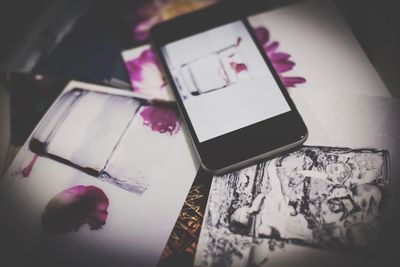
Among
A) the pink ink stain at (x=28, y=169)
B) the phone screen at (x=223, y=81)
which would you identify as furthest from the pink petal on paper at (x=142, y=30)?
the pink ink stain at (x=28, y=169)

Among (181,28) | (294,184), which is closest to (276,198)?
(294,184)

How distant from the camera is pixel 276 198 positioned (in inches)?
18.3

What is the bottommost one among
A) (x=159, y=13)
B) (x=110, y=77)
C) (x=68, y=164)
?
(x=68, y=164)

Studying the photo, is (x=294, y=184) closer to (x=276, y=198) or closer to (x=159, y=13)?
(x=276, y=198)

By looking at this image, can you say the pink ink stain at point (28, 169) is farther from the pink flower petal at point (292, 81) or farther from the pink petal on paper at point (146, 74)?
the pink flower petal at point (292, 81)

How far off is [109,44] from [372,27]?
0.54 meters

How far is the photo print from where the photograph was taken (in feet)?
1.41

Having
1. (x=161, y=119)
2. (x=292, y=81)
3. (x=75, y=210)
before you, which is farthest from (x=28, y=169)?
(x=292, y=81)

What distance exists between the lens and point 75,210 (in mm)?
491

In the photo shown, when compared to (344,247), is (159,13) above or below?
above

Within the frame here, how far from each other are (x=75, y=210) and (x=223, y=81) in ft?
1.06

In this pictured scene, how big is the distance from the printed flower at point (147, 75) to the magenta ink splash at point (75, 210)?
0.21 m

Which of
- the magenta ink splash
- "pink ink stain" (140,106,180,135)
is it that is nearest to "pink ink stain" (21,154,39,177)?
the magenta ink splash

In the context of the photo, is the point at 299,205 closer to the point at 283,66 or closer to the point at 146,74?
the point at 283,66
